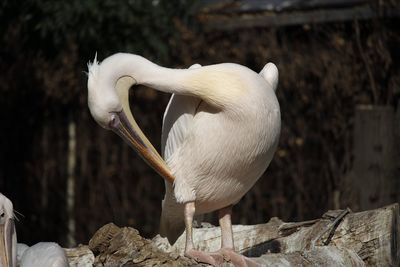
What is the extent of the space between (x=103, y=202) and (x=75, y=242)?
475 millimetres

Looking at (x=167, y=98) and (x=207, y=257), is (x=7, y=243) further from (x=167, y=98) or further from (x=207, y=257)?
(x=167, y=98)

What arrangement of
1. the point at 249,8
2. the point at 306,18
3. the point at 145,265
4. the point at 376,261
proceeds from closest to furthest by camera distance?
the point at 145,265
the point at 376,261
the point at 306,18
the point at 249,8

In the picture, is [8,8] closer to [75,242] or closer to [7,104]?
[7,104]

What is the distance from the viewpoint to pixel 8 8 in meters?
9.02

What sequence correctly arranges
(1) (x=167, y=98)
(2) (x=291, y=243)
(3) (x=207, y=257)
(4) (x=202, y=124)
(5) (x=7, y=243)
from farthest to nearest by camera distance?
(1) (x=167, y=98)
(2) (x=291, y=243)
(5) (x=7, y=243)
(4) (x=202, y=124)
(3) (x=207, y=257)

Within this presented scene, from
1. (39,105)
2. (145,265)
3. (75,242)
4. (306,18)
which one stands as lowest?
(75,242)

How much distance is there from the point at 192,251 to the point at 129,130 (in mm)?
648

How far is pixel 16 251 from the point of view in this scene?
17.2ft

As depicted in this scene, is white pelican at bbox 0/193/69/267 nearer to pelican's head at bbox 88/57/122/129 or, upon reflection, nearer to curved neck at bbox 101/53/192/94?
pelican's head at bbox 88/57/122/129

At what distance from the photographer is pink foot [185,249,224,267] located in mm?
4625

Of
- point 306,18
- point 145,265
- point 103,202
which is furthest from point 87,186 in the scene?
point 145,265

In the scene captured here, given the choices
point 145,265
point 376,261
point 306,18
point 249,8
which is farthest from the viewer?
point 249,8

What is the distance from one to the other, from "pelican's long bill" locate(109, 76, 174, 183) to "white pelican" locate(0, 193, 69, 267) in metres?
0.60

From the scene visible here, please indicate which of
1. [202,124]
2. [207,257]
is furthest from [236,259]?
[202,124]
